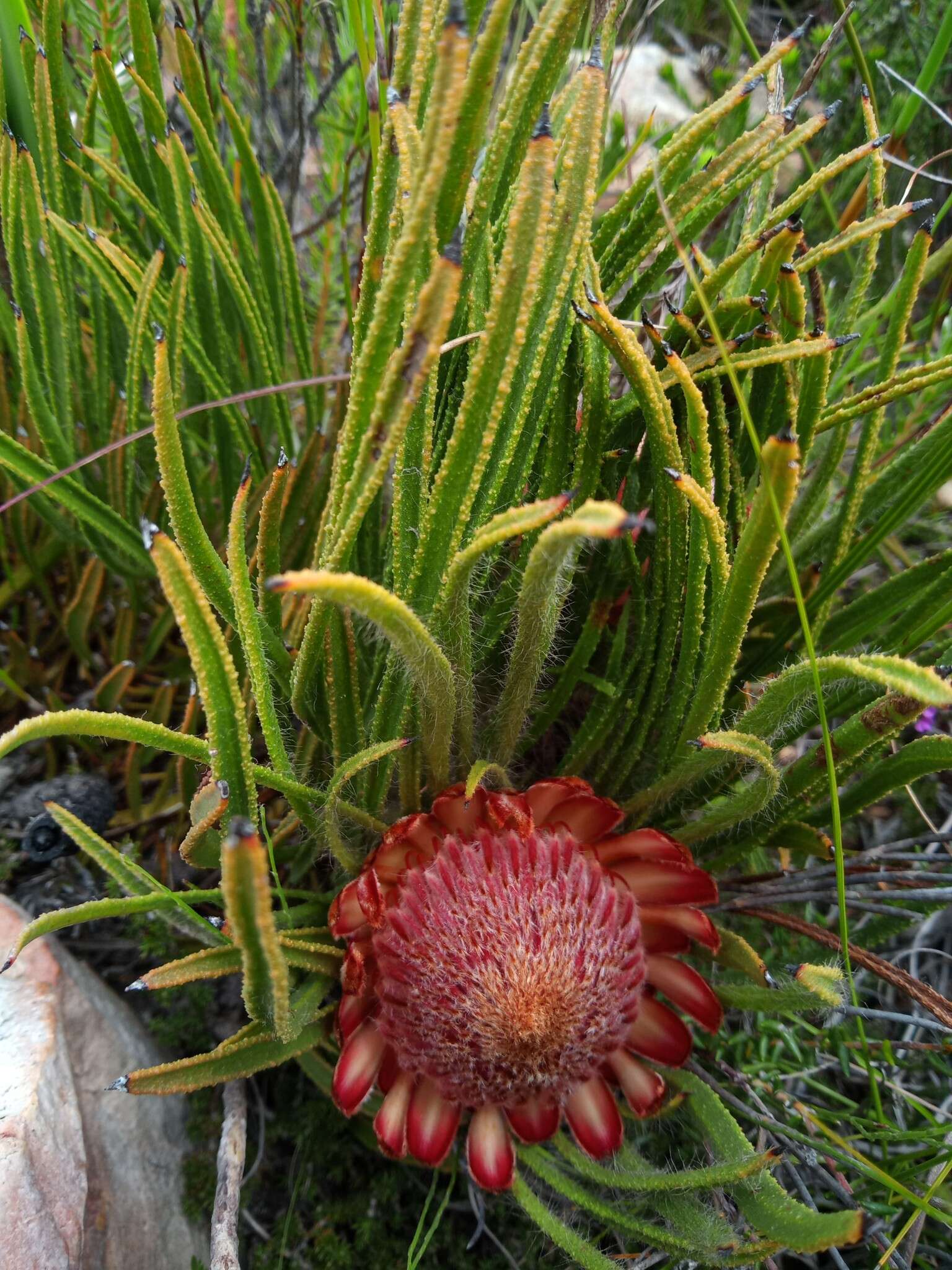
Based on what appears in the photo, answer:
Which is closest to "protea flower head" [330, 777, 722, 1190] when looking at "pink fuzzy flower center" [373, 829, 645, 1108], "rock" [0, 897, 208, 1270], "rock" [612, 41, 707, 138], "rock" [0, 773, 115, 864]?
"pink fuzzy flower center" [373, 829, 645, 1108]

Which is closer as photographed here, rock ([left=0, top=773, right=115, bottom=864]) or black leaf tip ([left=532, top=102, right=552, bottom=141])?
black leaf tip ([left=532, top=102, right=552, bottom=141])

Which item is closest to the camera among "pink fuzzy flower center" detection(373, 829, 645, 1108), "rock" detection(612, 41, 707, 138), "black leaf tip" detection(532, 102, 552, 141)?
"black leaf tip" detection(532, 102, 552, 141)

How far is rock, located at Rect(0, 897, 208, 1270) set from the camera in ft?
2.29

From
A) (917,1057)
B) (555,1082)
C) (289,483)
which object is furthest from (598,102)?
(917,1057)

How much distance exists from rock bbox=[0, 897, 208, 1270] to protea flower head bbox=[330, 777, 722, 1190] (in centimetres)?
27

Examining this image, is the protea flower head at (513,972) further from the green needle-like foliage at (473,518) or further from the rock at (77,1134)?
the rock at (77,1134)

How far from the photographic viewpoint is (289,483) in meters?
1.00

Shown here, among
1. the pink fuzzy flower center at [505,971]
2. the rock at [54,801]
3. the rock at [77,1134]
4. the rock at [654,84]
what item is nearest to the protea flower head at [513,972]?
the pink fuzzy flower center at [505,971]

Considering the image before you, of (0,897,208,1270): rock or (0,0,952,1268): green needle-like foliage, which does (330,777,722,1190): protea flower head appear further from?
(0,897,208,1270): rock

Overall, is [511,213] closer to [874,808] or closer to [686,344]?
[686,344]

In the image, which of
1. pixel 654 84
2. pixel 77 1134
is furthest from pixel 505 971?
pixel 654 84

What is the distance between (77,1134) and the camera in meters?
0.78

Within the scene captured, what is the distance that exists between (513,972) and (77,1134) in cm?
47

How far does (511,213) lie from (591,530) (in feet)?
0.66
